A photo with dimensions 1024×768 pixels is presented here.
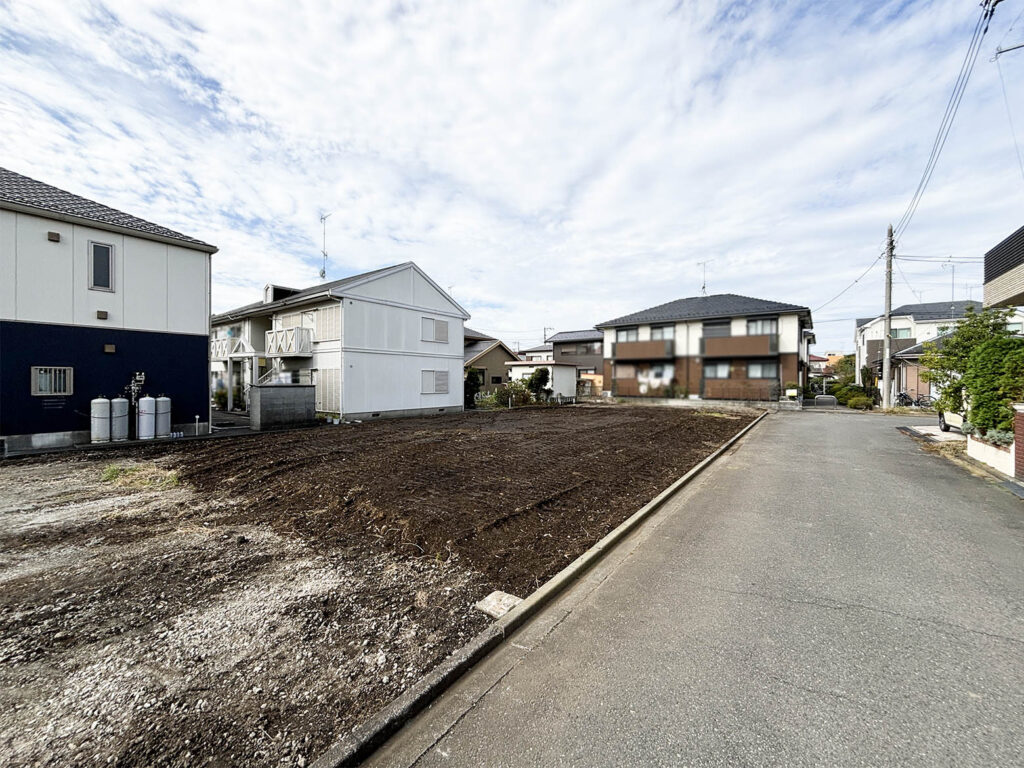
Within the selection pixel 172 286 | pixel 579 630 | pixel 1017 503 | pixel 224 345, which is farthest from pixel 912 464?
pixel 224 345

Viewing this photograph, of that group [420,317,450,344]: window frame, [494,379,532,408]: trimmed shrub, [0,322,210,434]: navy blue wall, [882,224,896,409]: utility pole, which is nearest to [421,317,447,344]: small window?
[420,317,450,344]: window frame

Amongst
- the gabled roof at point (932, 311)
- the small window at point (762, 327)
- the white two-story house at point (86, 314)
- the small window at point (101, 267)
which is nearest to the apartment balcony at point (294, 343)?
the white two-story house at point (86, 314)

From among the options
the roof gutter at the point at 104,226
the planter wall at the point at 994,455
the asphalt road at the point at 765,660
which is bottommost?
the asphalt road at the point at 765,660

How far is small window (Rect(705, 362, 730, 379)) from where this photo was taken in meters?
24.9

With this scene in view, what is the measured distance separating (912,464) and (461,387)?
1531 cm

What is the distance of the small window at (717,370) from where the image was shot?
24.9 metres

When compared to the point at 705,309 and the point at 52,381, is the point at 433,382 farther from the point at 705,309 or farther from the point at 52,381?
the point at 705,309

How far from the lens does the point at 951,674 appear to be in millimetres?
2262

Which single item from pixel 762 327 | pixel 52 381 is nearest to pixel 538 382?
pixel 762 327

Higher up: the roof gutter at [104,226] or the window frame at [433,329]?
the roof gutter at [104,226]

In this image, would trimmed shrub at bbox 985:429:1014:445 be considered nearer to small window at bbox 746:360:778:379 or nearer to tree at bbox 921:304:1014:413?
tree at bbox 921:304:1014:413

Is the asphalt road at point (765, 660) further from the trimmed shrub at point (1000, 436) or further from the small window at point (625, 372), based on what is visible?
the small window at point (625, 372)

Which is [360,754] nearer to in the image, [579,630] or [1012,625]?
[579,630]

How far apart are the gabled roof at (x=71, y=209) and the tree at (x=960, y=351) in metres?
18.4
